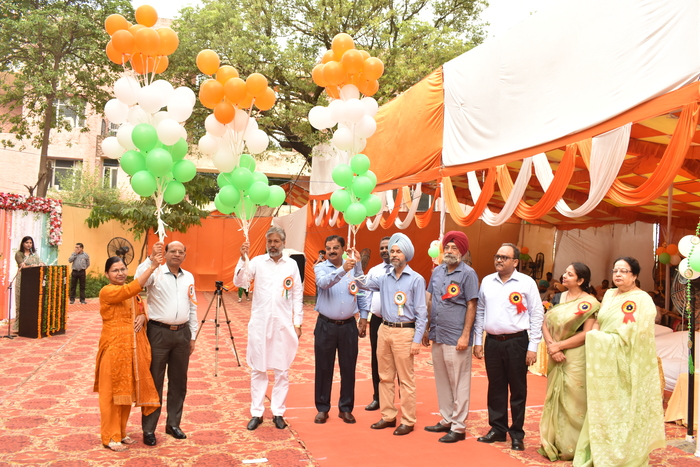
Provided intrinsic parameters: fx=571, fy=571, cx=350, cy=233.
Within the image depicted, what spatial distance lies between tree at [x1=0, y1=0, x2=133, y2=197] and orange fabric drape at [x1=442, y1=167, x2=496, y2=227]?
1045 centimetres

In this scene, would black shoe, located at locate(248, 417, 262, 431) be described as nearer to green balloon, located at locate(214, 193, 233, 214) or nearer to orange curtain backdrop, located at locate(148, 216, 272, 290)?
green balloon, located at locate(214, 193, 233, 214)

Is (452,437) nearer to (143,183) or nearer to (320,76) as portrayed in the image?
(143,183)

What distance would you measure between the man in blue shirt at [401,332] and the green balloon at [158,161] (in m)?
→ 1.78

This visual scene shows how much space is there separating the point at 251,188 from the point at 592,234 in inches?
454

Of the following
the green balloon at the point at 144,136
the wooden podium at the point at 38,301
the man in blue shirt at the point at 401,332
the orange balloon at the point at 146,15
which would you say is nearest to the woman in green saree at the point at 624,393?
the man in blue shirt at the point at 401,332

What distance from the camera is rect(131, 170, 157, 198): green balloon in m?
3.88

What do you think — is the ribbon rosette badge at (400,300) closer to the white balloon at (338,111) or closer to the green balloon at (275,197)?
the green balloon at (275,197)

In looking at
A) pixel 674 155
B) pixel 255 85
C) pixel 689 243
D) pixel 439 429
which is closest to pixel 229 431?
pixel 439 429

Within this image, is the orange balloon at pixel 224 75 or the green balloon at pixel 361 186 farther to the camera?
the green balloon at pixel 361 186

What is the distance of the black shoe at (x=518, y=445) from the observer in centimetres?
403

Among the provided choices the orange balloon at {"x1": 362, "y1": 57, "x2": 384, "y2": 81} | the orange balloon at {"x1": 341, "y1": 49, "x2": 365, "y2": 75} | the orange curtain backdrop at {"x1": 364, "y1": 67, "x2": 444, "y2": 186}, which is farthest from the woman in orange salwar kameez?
the orange curtain backdrop at {"x1": 364, "y1": 67, "x2": 444, "y2": 186}

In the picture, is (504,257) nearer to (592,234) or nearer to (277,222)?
(592,234)

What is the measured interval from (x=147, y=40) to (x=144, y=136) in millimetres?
689

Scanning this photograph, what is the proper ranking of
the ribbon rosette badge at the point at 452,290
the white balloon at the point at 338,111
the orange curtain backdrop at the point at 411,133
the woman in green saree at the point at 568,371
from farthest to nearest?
the orange curtain backdrop at the point at 411,133 < the white balloon at the point at 338,111 < the ribbon rosette badge at the point at 452,290 < the woman in green saree at the point at 568,371
